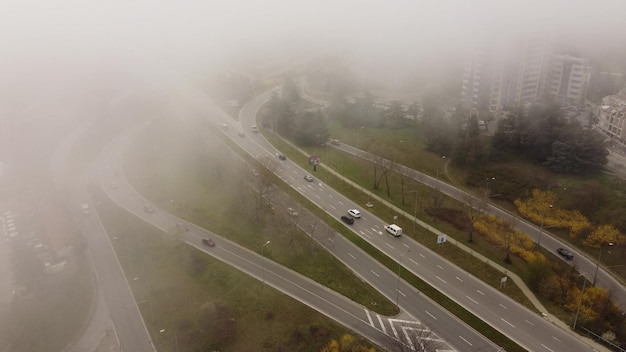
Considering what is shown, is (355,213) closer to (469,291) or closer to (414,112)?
(469,291)

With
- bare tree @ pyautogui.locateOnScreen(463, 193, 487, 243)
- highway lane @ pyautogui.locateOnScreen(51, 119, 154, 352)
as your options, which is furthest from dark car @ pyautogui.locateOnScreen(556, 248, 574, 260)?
highway lane @ pyautogui.locateOnScreen(51, 119, 154, 352)

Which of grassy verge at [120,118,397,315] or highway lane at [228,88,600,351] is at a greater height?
grassy verge at [120,118,397,315]

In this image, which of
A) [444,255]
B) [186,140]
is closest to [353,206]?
[444,255]

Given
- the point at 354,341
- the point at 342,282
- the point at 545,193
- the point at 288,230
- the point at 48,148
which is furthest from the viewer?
the point at 48,148

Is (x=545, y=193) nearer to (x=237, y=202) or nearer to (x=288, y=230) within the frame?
(x=288, y=230)

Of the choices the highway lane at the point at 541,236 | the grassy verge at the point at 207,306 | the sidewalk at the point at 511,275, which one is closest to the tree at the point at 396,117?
the highway lane at the point at 541,236

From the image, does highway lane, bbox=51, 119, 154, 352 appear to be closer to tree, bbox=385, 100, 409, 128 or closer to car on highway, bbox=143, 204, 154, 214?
car on highway, bbox=143, 204, 154, 214

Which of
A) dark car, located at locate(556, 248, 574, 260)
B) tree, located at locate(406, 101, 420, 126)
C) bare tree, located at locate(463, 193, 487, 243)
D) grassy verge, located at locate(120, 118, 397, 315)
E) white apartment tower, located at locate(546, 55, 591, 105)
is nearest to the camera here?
grassy verge, located at locate(120, 118, 397, 315)
